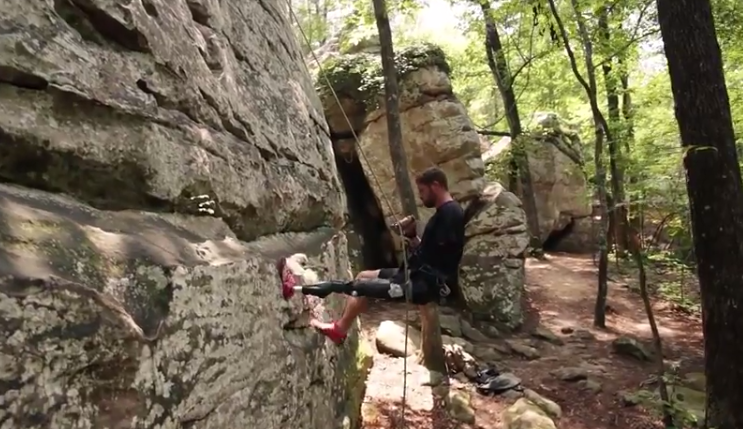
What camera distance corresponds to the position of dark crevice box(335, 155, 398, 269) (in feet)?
45.7

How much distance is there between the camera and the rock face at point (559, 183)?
61.9 feet

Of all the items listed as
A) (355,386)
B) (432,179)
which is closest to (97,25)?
(432,179)

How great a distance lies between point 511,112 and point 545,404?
29.3ft

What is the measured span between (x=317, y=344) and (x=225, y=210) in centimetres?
149

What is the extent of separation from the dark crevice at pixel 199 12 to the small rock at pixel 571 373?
7908 mm

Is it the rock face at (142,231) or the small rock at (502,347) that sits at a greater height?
the rock face at (142,231)

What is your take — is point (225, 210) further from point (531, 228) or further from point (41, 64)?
point (531, 228)

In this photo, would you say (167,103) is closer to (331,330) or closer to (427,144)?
(331,330)

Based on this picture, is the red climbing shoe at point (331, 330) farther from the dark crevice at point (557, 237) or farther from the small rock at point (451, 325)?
the dark crevice at point (557, 237)

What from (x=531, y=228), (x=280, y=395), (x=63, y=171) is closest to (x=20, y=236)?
(x=63, y=171)

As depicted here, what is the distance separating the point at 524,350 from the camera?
10602mm

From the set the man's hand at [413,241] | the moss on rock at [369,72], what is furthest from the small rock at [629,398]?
the moss on rock at [369,72]

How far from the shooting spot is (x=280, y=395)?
3.76 metres

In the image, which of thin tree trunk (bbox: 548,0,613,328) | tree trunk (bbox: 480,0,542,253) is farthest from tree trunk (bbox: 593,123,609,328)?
tree trunk (bbox: 480,0,542,253)
